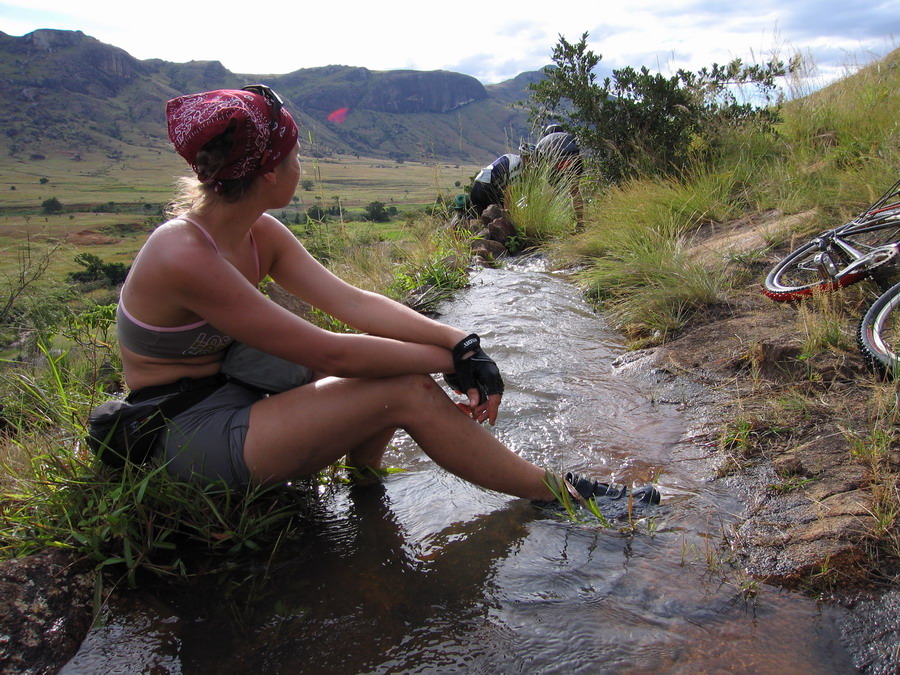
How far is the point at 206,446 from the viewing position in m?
1.90

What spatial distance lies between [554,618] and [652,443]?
1307 millimetres

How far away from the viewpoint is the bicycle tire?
11.3ft

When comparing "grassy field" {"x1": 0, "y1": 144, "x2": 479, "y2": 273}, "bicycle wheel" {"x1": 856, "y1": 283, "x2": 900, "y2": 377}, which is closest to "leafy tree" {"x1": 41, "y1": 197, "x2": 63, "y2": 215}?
"grassy field" {"x1": 0, "y1": 144, "x2": 479, "y2": 273}

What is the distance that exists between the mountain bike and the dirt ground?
12 cm

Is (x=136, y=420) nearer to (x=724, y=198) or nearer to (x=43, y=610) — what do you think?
(x=43, y=610)

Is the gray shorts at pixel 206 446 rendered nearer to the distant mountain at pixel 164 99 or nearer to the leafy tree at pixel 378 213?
the leafy tree at pixel 378 213

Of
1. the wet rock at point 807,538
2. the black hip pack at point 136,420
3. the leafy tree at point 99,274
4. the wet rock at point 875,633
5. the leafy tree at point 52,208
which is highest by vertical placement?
the leafy tree at point 52,208

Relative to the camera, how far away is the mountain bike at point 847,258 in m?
3.36

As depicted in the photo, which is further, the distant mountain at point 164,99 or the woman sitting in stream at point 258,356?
the distant mountain at point 164,99

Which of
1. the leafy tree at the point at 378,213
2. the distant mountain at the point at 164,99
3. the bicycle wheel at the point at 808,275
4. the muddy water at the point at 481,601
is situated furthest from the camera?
the distant mountain at the point at 164,99

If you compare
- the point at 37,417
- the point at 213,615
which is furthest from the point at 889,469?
the point at 37,417

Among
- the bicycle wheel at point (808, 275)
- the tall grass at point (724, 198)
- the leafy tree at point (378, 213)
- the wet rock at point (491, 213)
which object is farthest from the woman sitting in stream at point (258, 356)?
the leafy tree at point (378, 213)

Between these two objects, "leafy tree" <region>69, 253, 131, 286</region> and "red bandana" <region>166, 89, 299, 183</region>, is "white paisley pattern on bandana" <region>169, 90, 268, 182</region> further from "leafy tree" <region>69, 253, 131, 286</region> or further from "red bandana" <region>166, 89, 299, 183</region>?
"leafy tree" <region>69, 253, 131, 286</region>

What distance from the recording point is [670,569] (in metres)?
1.84
